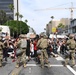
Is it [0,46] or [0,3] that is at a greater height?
[0,3]

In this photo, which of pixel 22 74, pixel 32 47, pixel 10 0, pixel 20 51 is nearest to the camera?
pixel 22 74

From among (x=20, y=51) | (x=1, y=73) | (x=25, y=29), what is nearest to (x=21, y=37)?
(x=20, y=51)

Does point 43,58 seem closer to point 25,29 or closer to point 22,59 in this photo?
point 22,59

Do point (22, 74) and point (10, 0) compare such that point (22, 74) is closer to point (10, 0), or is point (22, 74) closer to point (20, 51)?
point (20, 51)

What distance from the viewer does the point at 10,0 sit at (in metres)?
184

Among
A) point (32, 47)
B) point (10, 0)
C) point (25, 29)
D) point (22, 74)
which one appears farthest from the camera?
point (10, 0)

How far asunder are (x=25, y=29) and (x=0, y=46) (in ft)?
358

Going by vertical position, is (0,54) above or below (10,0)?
below

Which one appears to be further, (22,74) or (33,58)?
(33,58)

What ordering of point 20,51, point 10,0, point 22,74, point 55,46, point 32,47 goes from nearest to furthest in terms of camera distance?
1. point 22,74
2. point 20,51
3. point 32,47
4. point 55,46
5. point 10,0

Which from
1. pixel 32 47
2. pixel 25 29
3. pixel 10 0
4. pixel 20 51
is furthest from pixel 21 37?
pixel 10 0

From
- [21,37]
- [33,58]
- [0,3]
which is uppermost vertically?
[0,3]

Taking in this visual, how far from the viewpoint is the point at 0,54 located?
1652 cm

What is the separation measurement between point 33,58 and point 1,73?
8962mm
